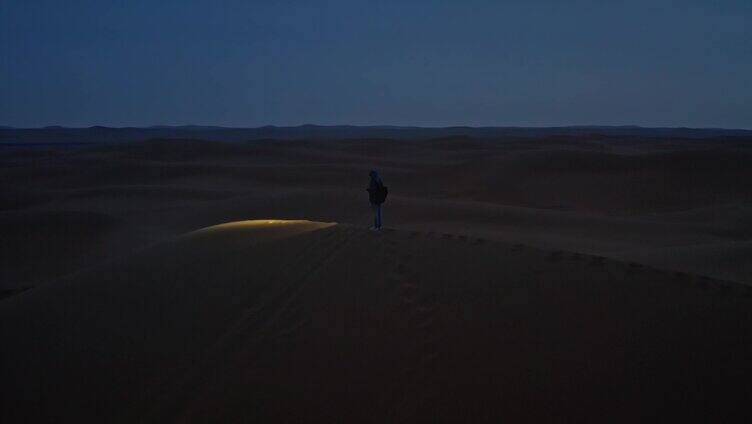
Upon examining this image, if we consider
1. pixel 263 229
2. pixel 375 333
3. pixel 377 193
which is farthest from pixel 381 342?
pixel 263 229

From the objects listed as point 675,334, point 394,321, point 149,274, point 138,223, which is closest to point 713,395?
point 675,334

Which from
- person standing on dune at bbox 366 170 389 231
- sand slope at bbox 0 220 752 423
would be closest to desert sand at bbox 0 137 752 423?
sand slope at bbox 0 220 752 423

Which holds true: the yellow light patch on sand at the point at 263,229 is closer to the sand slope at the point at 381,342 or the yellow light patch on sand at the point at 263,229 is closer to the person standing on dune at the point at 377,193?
the person standing on dune at the point at 377,193

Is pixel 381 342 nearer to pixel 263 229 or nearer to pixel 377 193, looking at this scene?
pixel 377 193

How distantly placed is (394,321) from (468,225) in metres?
8.75

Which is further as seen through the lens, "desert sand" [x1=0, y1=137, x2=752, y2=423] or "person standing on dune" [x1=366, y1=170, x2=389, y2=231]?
"person standing on dune" [x1=366, y1=170, x2=389, y2=231]

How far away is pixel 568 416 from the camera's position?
3066mm

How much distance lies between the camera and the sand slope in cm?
325

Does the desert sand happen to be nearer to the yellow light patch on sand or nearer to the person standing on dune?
the yellow light patch on sand

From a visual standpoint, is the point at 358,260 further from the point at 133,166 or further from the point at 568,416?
the point at 133,166

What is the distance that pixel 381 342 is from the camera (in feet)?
12.6

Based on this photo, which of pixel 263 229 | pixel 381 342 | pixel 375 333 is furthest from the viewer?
pixel 263 229

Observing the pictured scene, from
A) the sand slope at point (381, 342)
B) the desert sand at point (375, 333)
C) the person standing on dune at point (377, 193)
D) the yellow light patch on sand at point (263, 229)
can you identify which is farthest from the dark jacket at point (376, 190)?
the sand slope at point (381, 342)

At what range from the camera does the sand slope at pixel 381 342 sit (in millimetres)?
3248
